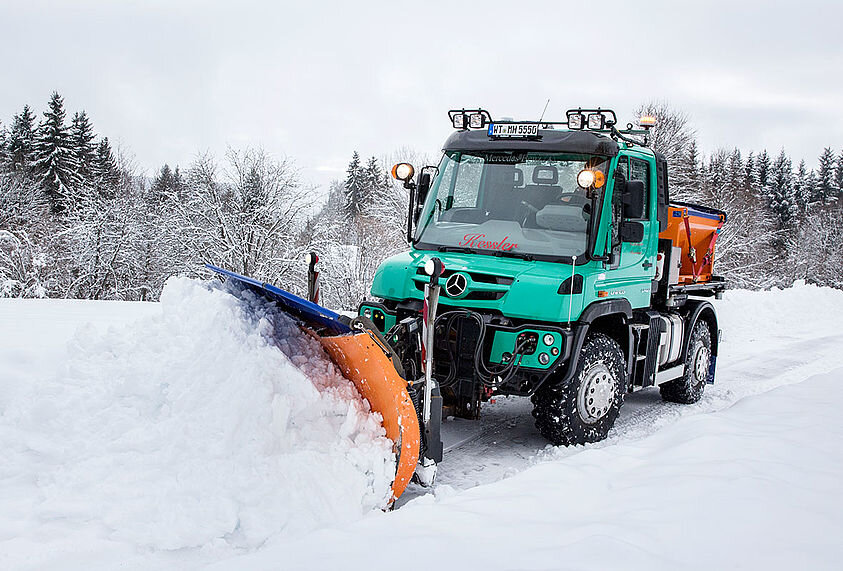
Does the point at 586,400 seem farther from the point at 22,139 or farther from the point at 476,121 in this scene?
the point at 22,139

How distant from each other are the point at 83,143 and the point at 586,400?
44555mm

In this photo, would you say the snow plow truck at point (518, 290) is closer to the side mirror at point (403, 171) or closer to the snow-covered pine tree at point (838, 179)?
the side mirror at point (403, 171)

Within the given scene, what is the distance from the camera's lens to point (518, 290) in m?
5.43

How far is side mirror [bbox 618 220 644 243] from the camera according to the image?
5840 mm

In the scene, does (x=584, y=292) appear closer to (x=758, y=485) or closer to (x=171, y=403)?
(x=758, y=485)

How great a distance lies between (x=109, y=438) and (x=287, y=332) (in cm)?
130

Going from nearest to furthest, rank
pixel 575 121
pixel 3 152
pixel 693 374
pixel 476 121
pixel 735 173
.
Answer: pixel 575 121, pixel 476 121, pixel 693 374, pixel 3 152, pixel 735 173

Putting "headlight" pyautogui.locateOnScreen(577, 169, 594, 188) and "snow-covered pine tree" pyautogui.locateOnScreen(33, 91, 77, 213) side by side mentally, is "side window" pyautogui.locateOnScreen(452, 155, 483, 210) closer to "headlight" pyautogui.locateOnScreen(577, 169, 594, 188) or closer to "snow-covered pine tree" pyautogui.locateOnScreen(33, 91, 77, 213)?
"headlight" pyautogui.locateOnScreen(577, 169, 594, 188)

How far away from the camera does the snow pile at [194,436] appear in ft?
11.4

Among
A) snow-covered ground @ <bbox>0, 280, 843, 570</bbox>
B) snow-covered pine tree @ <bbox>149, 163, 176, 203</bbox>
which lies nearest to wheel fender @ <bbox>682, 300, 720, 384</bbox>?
snow-covered ground @ <bbox>0, 280, 843, 570</bbox>

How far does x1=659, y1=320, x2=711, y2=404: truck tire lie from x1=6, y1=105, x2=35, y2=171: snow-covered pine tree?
39924 mm

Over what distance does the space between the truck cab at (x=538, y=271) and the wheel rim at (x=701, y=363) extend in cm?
112

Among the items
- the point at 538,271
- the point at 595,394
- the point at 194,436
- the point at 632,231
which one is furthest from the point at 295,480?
the point at 632,231

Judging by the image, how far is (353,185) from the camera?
221 ft
